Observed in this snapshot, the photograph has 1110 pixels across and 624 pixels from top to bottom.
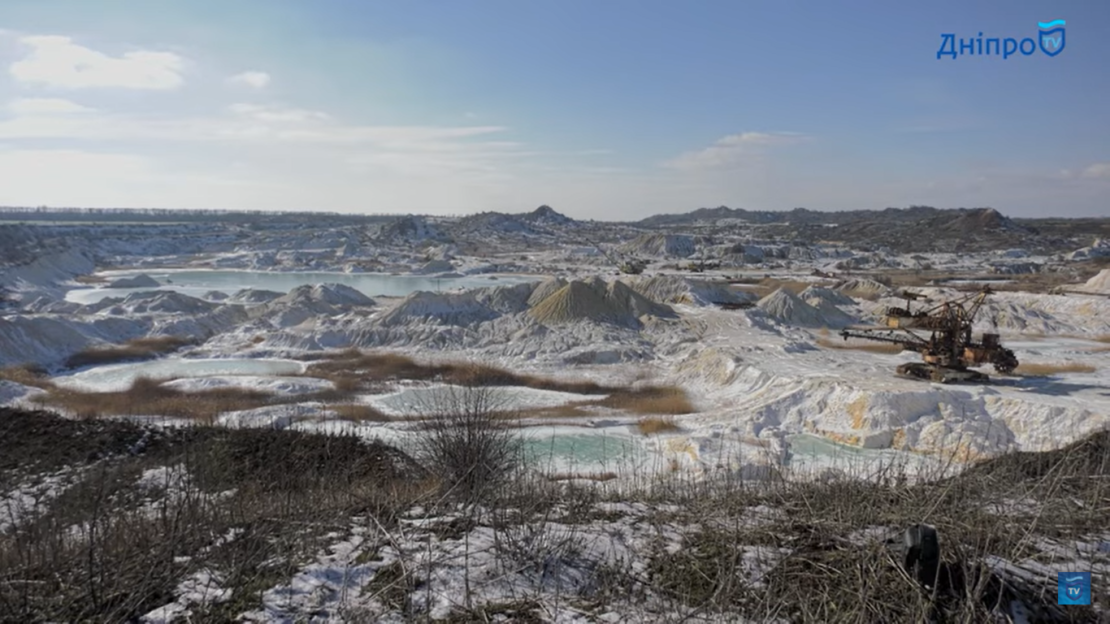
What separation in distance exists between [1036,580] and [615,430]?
13.8m

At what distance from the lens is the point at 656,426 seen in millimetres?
18031

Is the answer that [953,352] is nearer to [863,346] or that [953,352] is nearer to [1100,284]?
[863,346]

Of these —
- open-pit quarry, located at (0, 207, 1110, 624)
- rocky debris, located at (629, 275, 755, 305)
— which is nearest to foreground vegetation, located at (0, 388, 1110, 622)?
open-pit quarry, located at (0, 207, 1110, 624)

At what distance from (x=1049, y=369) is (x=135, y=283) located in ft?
185

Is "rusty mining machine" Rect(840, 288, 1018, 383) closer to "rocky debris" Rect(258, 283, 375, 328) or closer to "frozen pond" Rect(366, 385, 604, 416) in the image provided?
"frozen pond" Rect(366, 385, 604, 416)

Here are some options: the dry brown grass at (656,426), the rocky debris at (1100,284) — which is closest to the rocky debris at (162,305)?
the dry brown grass at (656,426)

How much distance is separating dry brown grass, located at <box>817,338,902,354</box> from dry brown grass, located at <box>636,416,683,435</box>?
40.3 feet

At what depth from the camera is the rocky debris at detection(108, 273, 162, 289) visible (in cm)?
5109

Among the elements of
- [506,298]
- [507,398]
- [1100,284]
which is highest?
[1100,284]

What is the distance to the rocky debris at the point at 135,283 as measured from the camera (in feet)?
168

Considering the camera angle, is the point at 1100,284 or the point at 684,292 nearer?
the point at 684,292

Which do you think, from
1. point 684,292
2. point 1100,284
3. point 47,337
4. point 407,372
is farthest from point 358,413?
point 1100,284

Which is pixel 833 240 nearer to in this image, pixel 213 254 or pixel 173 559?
pixel 213 254

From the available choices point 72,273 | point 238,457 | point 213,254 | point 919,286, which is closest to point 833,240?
point 919,286
